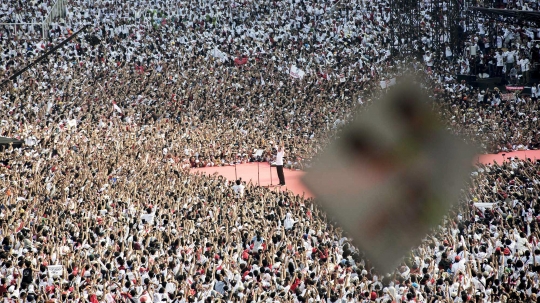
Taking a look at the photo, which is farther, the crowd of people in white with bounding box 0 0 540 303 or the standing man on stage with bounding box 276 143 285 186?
the standing man on stage with bounding box 276 143 285 186

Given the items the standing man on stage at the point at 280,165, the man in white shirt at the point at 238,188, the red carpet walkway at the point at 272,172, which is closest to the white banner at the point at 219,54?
the red carpet walkway at the point at 272,172

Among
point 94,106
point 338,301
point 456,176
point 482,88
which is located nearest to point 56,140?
point 94,106

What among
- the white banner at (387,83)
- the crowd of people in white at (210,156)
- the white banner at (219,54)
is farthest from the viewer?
the white banner at (219,54)

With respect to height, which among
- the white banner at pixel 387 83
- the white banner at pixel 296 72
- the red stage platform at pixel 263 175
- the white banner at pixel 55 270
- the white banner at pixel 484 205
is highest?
the white banner at pixel 296 72

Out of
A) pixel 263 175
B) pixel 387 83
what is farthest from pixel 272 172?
pixel 387 83

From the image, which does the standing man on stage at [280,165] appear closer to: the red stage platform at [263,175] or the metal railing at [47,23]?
the red stage platform at [263,175]

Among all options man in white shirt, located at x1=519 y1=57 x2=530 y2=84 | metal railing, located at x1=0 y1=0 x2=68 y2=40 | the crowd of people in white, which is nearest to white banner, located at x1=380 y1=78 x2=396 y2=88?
the crowd of people in white

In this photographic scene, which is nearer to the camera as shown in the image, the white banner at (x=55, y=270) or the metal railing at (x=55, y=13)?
the white banner at (x=55, y=270)

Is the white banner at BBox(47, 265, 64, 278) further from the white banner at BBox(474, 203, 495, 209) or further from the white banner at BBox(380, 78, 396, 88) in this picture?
the white banner at BBox(380, 78, 396, 88)
